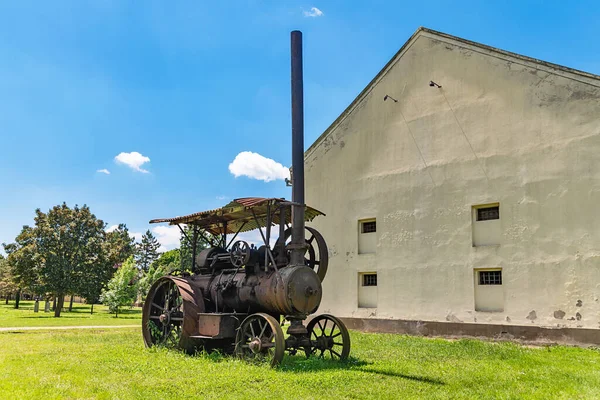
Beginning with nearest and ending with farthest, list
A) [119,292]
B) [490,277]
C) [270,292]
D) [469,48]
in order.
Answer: [270,292], [490,277], [469,48], [119,292]

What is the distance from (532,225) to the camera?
14406mm

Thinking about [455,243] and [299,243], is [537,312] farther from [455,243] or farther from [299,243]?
[299,243]

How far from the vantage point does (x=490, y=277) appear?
15.3 m

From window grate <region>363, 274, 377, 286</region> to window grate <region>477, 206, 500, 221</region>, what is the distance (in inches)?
175

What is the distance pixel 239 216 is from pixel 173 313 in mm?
2609

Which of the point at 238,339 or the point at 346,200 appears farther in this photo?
the point at 346,200

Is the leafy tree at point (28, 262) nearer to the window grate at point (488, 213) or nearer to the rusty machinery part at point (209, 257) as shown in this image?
the rusty machinery part at point (209, 257)

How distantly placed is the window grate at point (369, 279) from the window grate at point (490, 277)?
3987 millimetres

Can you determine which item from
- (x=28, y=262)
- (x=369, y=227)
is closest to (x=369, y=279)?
(x=369, y=227)

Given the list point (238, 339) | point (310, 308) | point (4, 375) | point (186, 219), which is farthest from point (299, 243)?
point (4, 375)

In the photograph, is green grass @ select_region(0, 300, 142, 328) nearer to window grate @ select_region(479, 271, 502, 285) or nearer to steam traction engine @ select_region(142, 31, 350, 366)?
steam traction engine @ select_region(142, 31, 350, 366)

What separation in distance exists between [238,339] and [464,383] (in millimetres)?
4146

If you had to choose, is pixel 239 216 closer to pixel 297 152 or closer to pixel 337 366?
pixel 297 152

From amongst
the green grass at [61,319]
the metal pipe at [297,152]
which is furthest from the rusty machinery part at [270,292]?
the green grass at [61,319]
